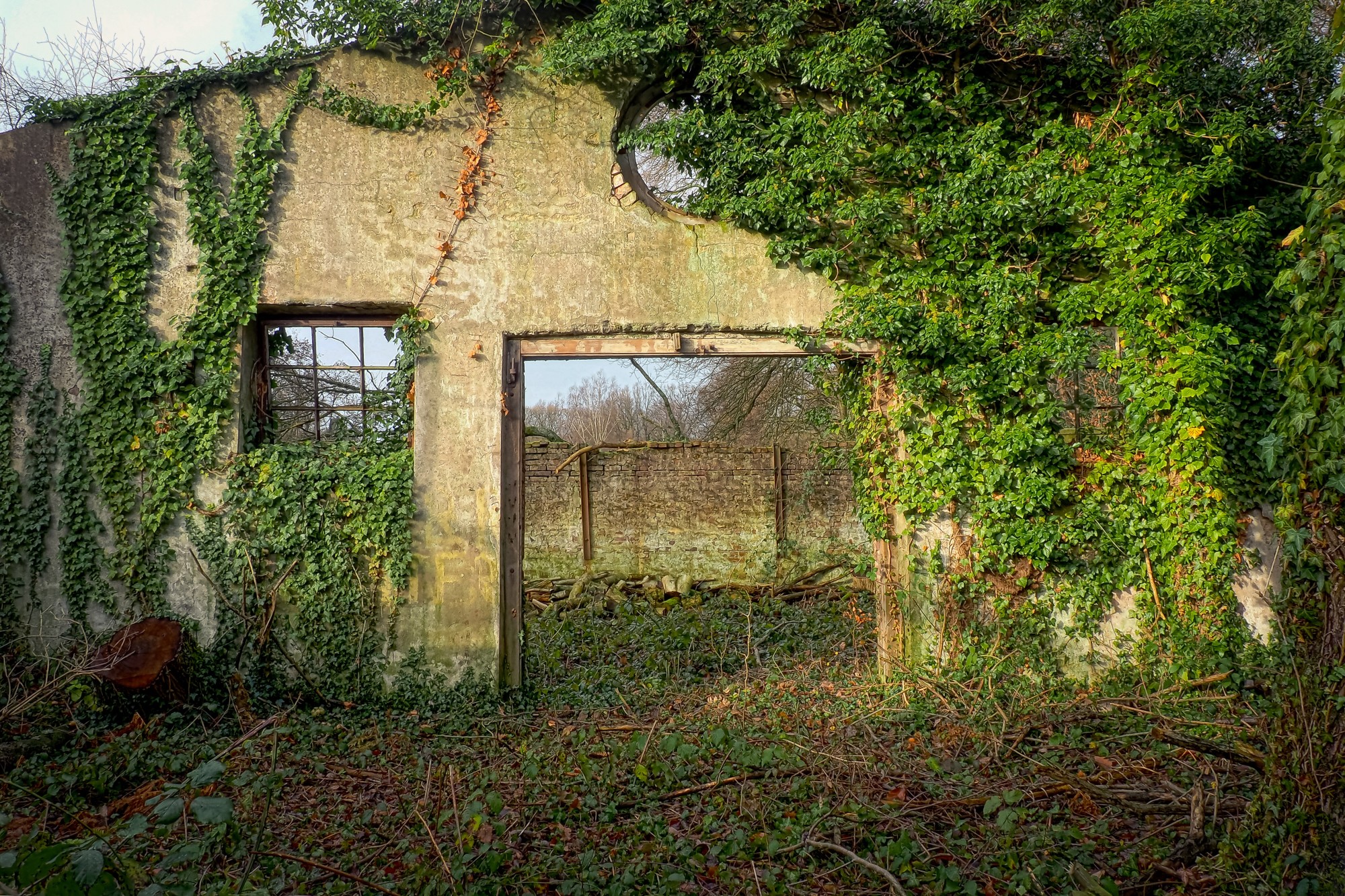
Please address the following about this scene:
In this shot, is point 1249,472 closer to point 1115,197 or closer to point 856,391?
point 1115,197

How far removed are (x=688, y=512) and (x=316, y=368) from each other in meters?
6.51

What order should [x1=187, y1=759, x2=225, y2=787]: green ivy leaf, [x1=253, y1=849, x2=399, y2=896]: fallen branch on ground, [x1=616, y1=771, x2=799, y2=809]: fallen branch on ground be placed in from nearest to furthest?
Answer: [x1=187, y1=759, x2=225, y2=787]: green ivy leaf, [x1=253, y1=849, x2=399, y2=896]: fallen branch on ground, [x1=616, y1=771, x2=799, y2=809]: fallen branch on ground

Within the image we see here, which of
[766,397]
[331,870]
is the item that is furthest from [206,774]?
[766,397]

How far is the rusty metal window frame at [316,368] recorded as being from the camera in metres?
7.05

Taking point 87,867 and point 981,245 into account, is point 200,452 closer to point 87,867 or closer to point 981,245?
point 87,867

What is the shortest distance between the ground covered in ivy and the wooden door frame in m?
0.61

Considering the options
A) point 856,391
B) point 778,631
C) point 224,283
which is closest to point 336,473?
point 224,283

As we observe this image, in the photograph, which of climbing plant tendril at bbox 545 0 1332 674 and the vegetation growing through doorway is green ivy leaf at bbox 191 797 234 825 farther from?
climbing plant tendril at bbox 545 0 1332 674

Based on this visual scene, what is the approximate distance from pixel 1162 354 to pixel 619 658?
5595 millimetres

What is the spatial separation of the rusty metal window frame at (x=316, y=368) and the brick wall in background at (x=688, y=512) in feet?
18.2

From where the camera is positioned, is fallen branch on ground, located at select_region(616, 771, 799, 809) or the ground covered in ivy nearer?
the ground covered in ivy

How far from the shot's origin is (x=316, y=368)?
7102 mm

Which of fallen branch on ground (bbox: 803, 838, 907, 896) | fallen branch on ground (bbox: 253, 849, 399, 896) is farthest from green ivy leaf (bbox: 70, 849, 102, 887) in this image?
fallen branch on ground (bbox: 803, 838, 907, 896)

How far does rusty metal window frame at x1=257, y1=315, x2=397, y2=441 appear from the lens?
23.1 ft
